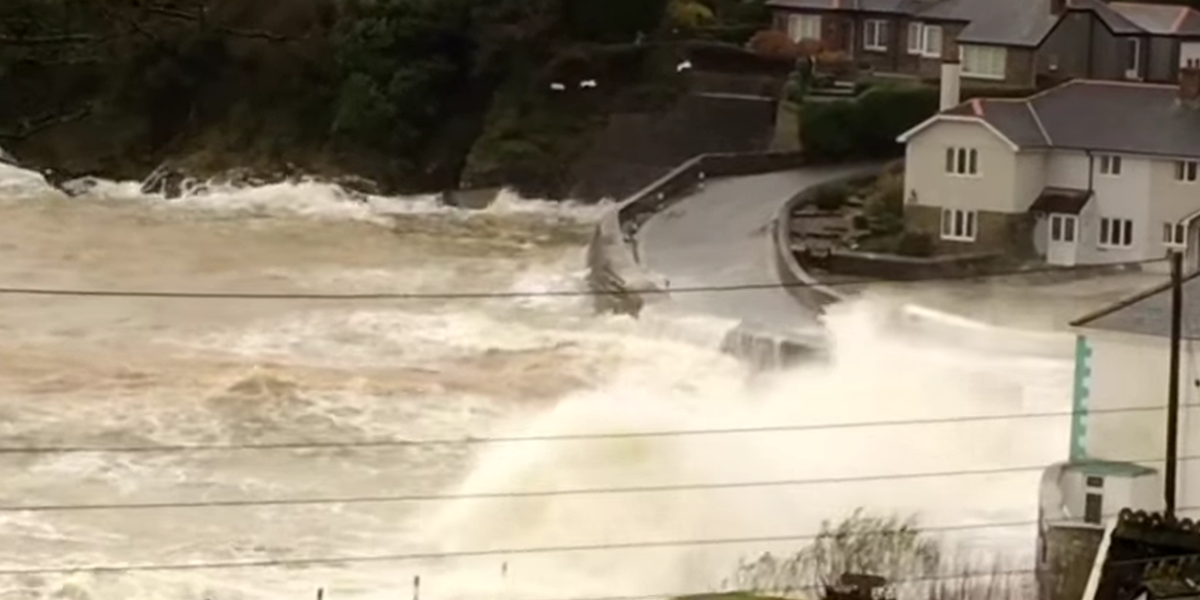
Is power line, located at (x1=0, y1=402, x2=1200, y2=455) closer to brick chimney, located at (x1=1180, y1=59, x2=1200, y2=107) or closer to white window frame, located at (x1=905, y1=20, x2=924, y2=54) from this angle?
brick chimney, located at (x1=1180, y1=59, x2=1200, y2=107)

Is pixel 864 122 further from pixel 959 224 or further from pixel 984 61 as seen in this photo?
pixel 959 224

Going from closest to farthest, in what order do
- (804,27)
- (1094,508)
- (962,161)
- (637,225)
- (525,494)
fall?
(1094,508) < (525,494) < (962,161) < (637,225) < (804,27)

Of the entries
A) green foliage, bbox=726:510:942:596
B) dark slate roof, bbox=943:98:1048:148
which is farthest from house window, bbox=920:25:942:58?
green foliage, bbox=726:510:942:596

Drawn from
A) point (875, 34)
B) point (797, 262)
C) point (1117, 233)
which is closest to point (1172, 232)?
point (1117, 233)

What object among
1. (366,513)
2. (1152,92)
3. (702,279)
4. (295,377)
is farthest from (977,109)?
(366,513)

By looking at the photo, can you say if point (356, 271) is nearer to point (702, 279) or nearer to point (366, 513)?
point (702, 279)

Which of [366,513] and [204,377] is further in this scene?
[204,377]
